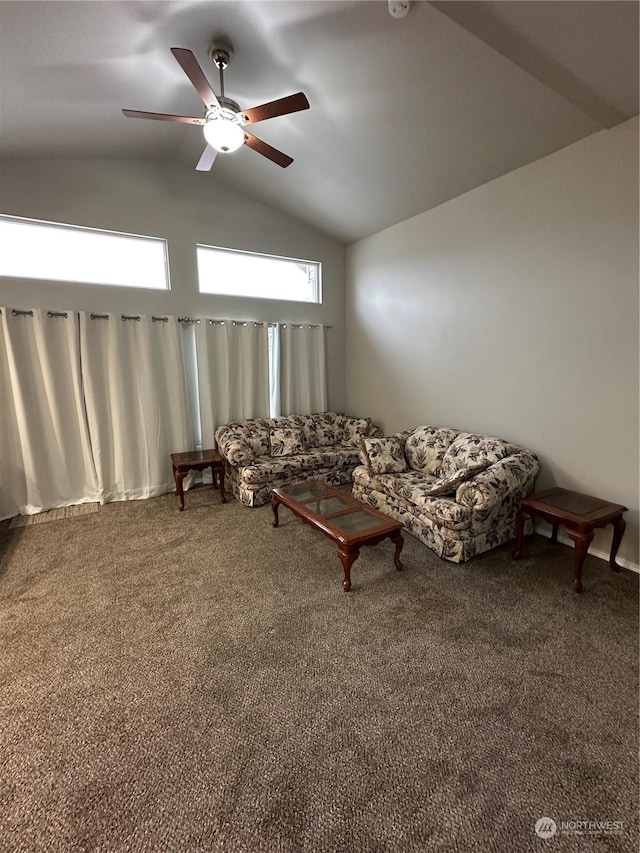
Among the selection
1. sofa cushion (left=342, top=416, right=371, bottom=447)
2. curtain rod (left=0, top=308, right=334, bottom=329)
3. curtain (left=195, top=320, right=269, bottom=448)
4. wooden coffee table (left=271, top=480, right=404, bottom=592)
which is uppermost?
curtain rod (left=0, top=308, right=334, bottom=329)

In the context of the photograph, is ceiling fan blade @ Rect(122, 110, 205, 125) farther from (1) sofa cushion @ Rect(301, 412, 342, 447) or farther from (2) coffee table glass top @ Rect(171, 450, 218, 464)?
(1) sofa cushion @ Rect(301, 412, 342, 447)

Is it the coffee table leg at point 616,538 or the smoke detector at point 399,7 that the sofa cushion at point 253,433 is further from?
the smoke detector at point 399,7

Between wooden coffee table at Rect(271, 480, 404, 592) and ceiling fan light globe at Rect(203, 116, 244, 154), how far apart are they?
7.77 feet

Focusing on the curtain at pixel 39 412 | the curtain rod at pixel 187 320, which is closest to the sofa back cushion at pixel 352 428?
the curtain rod at pixel 187 320

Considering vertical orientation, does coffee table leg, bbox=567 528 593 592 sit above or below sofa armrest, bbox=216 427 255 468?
below

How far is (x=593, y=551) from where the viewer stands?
2.81m

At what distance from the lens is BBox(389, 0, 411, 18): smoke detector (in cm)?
191

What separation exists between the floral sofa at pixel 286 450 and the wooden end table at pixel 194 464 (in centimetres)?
12

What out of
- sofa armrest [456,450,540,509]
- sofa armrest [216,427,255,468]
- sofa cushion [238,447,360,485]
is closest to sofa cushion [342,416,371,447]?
sofa cushion [238,447,360,485]

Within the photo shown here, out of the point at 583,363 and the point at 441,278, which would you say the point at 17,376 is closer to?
the point at 441,278

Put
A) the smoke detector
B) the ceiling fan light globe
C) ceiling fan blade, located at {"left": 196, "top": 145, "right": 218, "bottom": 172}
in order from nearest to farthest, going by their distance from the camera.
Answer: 1. the smoke detector
2. the ceiling fan light globe
3. ceiling fan blade, located at {"left": 196, "top": 145, "right": 218, "bottom": 172}

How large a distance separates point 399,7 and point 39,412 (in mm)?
4052

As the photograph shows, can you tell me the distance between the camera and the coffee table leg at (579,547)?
2.29 metres

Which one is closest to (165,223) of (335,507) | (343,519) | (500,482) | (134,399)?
(134,399)
